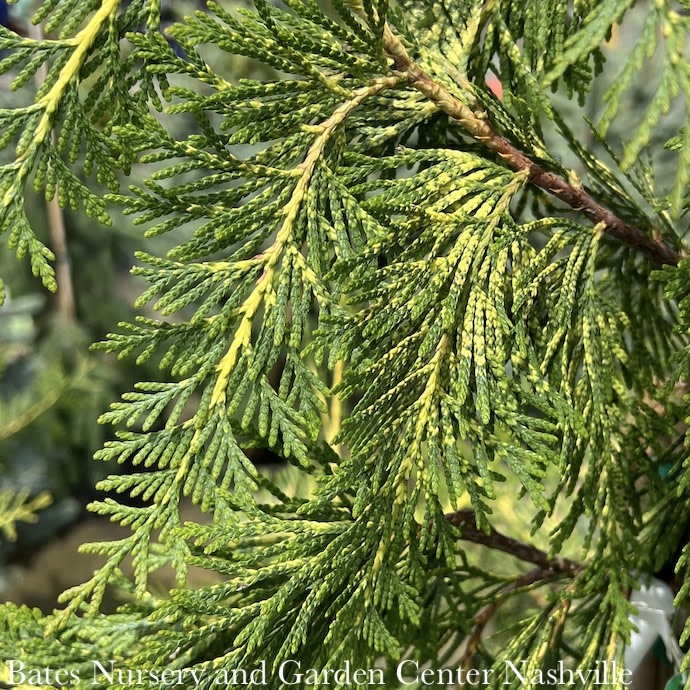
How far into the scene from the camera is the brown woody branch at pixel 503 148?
0.61 metres

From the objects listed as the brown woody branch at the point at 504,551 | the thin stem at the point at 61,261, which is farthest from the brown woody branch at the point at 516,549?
the thin stem at the point at 61,261

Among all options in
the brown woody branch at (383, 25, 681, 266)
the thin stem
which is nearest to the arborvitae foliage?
the brown woody branch at (383, 25, 681, 266)

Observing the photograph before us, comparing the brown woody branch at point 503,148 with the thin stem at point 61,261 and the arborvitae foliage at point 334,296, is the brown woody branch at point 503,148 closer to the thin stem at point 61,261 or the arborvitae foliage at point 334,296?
the arborvitae foliage at point 334,296

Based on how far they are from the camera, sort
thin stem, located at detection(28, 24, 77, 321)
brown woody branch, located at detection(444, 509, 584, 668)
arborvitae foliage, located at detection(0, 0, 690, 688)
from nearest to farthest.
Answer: arborvitae foliage, located at detection(0, 0, 690, 688) < brown woody branch, located at detection(444, 509, 584, 668) < thin stem, located at detection(28, 24, 77, 321)

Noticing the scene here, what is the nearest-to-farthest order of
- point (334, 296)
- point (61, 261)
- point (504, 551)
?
point (334, 296)
point (504, 551)
point (61, 261)

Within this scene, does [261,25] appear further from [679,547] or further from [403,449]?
[679,547]

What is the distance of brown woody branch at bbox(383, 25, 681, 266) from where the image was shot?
0.61 meters

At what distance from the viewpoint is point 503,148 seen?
65cm

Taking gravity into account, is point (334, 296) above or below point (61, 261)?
below

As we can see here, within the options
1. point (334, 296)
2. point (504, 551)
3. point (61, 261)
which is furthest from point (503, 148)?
point (61, 261)

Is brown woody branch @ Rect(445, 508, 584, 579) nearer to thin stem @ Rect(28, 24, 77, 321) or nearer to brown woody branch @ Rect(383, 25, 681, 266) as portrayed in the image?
brown woody branch @ Rect(383, 25, 681, 266)

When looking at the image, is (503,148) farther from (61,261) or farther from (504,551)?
(61,261)

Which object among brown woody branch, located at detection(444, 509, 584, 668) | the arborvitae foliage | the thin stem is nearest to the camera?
the arborvitae foliage

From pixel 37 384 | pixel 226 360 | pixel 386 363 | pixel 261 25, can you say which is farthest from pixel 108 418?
pixel 37 384
